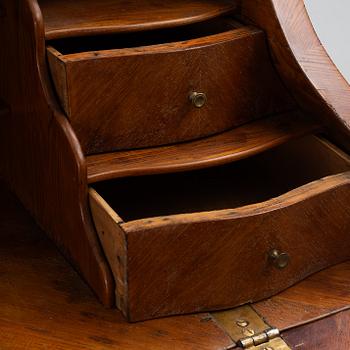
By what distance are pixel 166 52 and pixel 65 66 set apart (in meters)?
0.16

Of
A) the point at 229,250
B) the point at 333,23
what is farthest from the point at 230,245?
the point at 333,23

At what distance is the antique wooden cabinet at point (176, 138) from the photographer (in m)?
1.40

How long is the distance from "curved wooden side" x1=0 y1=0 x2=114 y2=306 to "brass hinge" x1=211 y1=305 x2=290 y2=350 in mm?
174

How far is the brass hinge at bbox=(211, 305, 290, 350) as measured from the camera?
4.56ft

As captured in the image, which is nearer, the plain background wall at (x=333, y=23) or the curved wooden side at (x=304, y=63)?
the curved wooden side at (x=304, y=63)

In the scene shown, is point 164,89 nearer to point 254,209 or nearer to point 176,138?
point 176,138

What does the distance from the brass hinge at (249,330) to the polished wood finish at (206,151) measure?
0.74 ft

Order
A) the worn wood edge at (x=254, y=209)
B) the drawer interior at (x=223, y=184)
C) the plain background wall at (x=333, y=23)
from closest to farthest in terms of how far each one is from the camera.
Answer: the worn wood edge at (x=254, y=209)
the drawer interior at (x=223, y=184)
the plain background wall at (x=333, y=23)

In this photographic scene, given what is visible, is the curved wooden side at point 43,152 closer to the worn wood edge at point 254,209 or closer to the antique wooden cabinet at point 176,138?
the antique wooden cabinet at point 176,138

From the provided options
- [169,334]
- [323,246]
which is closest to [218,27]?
[323,246]

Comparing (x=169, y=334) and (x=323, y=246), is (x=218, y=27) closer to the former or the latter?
(x=323, y=246)

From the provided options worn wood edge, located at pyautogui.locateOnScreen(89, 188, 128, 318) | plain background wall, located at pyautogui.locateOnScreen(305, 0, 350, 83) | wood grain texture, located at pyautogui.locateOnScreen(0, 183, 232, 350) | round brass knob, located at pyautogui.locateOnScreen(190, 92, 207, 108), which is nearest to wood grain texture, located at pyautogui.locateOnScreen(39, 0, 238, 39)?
round brass knob, located at pyautogui.locateOnScreen(190, 92, 207, 108)

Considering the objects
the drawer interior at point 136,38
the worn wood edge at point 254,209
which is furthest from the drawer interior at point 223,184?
the drawer interior at point 136,38

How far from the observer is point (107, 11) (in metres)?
1.56
